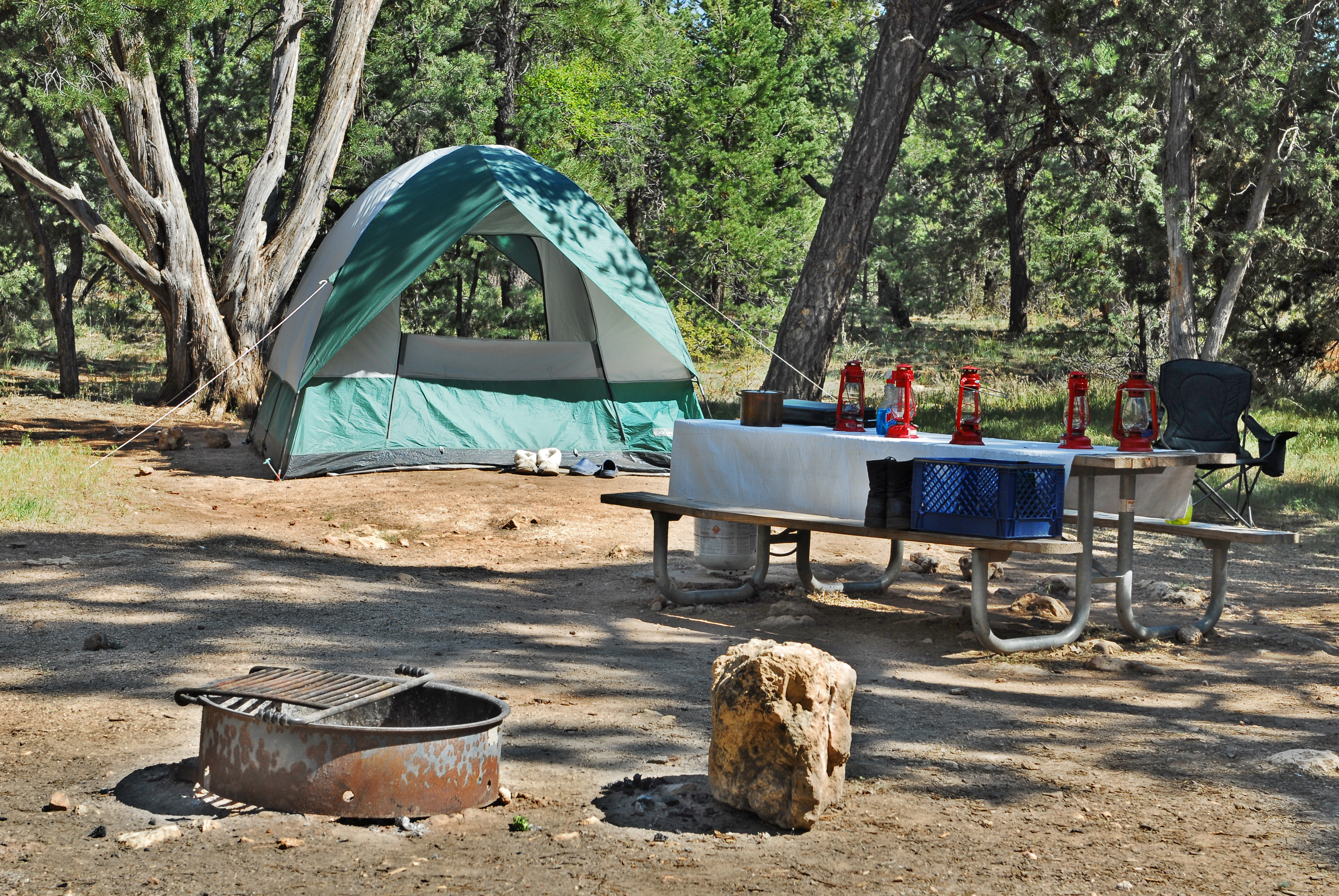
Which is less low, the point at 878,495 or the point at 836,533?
the point at 878,495

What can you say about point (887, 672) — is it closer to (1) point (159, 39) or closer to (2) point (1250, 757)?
(2) point (1250, 757)

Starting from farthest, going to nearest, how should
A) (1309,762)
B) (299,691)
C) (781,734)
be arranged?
(1309,762), (299,691), (781,734)

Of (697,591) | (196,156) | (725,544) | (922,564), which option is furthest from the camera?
(196,156)

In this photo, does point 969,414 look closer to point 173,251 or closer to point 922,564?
point 922,564

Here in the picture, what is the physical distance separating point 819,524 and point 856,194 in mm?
5696

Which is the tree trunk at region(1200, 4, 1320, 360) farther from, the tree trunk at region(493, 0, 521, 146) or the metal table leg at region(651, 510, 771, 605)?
the tree trunk at region(493, 0, 521, 146)

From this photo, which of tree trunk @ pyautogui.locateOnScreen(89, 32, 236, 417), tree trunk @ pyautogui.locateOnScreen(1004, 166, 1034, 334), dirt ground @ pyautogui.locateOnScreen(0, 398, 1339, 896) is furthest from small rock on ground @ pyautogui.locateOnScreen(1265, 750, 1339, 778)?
tree trunk @ pyautogui.locateOnScreen(1004, 166, 1034, 334)

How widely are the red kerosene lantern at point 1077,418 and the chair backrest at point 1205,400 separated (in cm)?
258

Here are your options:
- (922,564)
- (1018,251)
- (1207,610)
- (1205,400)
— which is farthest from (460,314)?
(1207,610)

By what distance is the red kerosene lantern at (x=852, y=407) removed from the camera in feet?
18.0

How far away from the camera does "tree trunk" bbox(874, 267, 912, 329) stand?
91.7 feet

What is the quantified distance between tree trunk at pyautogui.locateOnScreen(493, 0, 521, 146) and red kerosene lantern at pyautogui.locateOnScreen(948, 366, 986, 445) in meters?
15.0

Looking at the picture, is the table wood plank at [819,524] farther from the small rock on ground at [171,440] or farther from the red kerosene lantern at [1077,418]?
the small rock on ground at [171,440]

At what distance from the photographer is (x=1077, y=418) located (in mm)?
4934
